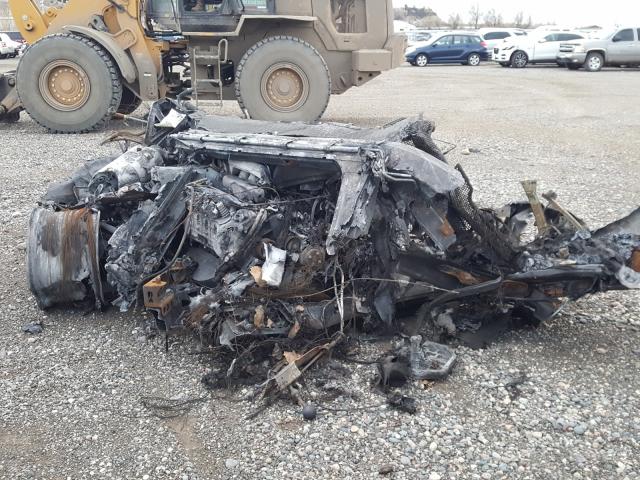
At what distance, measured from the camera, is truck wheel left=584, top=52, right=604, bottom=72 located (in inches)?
852

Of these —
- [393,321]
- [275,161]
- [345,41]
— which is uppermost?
[345,41]

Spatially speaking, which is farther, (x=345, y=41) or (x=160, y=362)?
(x=345, y=41)

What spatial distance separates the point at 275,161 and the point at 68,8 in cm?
769

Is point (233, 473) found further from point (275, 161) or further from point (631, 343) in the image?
point (631, 343)

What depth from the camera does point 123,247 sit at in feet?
13.6

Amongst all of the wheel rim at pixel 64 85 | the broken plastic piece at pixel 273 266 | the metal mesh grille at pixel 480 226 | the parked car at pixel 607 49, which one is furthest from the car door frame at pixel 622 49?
the broken plastic piece at pixel 273 266

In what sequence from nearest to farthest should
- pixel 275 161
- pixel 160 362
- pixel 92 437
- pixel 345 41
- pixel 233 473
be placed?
pixel 233 473
pixel 92 437
pixel 160 362
pixel 275 161
pixel 345 41

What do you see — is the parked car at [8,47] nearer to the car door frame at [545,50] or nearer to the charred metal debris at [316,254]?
the car door frame at [545,50]

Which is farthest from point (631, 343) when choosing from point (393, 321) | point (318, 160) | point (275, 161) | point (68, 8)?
point (68, 8)

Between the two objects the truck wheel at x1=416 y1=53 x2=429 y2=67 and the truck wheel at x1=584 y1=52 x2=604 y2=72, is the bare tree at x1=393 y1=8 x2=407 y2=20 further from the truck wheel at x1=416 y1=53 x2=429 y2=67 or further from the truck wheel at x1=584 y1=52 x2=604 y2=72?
the truck wheel at x1=584 y1=52 x2=604 y2=72

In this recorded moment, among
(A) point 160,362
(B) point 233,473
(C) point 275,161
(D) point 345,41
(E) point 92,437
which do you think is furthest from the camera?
(D) point 345,41

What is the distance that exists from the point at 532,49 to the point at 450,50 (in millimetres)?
3443

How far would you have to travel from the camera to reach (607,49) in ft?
70.9

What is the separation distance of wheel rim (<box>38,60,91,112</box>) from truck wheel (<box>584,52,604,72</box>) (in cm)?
1785
